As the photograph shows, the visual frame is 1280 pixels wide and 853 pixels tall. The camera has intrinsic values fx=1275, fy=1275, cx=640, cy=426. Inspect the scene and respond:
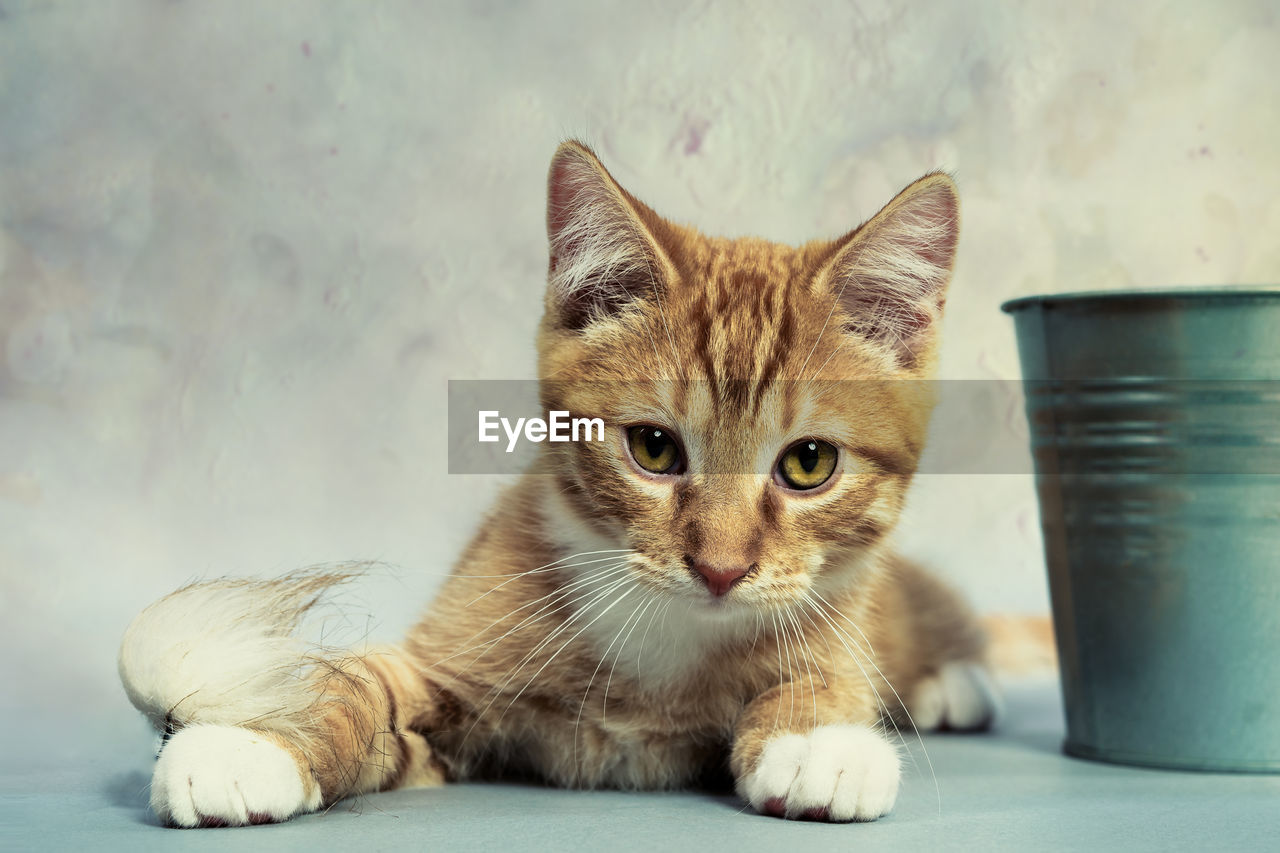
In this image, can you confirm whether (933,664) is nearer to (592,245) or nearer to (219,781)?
(592,245)

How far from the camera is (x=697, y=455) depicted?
1.63 meters

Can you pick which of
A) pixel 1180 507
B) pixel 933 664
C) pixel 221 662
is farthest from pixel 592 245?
pixel 933 664

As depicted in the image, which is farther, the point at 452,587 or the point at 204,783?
the point at 452,587

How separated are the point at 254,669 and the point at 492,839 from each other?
37cm

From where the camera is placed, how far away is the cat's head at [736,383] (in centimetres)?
160

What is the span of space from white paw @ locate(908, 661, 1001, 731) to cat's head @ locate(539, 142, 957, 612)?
0.72 meters

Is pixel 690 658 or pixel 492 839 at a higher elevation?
pixel 690 658

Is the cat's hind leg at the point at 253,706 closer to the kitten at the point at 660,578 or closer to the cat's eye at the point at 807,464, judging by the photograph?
the kitten at the point at 660,578

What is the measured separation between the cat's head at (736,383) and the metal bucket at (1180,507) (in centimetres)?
36

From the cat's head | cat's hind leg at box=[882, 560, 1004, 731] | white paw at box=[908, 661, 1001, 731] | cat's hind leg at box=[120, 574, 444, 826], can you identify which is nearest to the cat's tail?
cat's hind leg at box=[120, 574, 444, 826]

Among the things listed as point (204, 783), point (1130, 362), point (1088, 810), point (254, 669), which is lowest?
point (1088, 810)

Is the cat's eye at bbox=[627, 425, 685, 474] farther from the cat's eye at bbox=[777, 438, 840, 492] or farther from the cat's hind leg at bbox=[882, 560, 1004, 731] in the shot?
the cat's hind leg at bbox=[882, 560, 1004, 731]

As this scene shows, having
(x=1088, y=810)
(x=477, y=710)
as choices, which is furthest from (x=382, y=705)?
(x=1088, y=810)

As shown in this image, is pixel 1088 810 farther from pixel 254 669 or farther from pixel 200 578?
pixel 200 578
